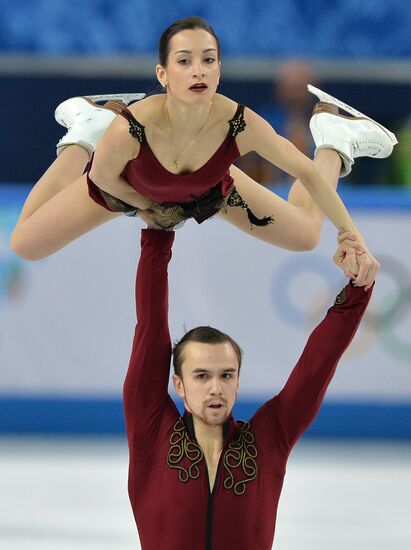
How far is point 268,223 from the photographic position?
4.13 metres

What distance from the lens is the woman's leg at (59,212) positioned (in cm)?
400

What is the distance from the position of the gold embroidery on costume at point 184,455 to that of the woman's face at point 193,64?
3.05 ft

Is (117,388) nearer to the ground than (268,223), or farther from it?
farther from it

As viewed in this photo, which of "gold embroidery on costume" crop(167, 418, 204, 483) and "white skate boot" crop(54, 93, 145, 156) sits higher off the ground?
"white skate boot" crop(54, 93, 145, 156)

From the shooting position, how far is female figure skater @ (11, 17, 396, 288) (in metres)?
3.48

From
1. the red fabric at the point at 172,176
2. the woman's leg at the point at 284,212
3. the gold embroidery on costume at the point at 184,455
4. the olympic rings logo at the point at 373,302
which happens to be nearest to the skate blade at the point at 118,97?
the woman's leg at the point at 284,212

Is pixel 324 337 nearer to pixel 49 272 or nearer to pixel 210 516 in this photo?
pixel 210 516

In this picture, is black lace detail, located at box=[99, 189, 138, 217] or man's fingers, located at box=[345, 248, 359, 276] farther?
black lace detail, located at box=[99, 189, 138, 217]

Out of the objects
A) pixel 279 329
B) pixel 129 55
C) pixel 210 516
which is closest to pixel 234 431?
pixel 210 516

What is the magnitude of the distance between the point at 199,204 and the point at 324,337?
581mm

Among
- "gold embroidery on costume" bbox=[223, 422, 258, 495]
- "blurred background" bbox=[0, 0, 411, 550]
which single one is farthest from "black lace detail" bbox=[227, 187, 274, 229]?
"blurred background" bbox=[0, 0, 411, 550]

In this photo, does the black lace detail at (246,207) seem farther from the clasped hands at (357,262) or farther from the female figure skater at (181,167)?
the clasped hands at (357,262)

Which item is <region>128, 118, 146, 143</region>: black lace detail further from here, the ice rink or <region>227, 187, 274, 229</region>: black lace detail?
the ice rink

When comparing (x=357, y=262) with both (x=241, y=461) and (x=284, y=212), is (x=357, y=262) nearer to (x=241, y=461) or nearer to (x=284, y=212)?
(x=241, y=461)
